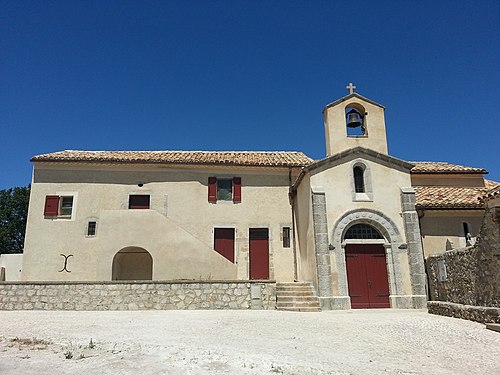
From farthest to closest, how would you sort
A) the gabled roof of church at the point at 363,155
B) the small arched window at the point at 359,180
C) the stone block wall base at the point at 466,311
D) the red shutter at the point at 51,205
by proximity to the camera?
the red shutter at the point at 51,205 → the small arched window at the point at 359,180 → the gabled roof of church at the point at 363,155 → the stone block wall base at the point at 466,311

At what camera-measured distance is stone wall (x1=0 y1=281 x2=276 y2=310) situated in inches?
506

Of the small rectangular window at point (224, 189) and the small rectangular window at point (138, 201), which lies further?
the small rectangular window at point (224, 189)

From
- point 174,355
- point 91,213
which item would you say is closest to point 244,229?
point 91,213

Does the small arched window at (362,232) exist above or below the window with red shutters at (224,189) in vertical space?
below

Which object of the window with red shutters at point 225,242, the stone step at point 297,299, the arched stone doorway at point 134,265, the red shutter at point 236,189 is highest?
the red shutter at point 236,189

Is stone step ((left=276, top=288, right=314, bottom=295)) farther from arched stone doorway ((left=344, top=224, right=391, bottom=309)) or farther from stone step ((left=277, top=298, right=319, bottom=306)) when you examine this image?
arched stone doorway ((left=344, top=224, right=391, bottom=309))

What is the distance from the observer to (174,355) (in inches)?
249

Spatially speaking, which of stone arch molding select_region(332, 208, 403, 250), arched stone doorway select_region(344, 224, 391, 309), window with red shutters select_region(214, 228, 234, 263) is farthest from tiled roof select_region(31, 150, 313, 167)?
arched stone doorway select_region(344, 224, 391, 309)

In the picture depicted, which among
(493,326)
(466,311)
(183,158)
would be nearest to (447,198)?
(466,311)

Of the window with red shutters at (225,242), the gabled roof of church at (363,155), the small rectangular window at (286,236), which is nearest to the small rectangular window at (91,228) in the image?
the window with red shutters at (225,242)

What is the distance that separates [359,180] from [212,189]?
6.85 meters

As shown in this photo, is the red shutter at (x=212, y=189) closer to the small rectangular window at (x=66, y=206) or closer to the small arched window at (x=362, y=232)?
the small rectangular window at (x=66, y=206)

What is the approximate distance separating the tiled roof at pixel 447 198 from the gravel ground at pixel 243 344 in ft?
18.8

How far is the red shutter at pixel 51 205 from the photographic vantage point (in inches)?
685
